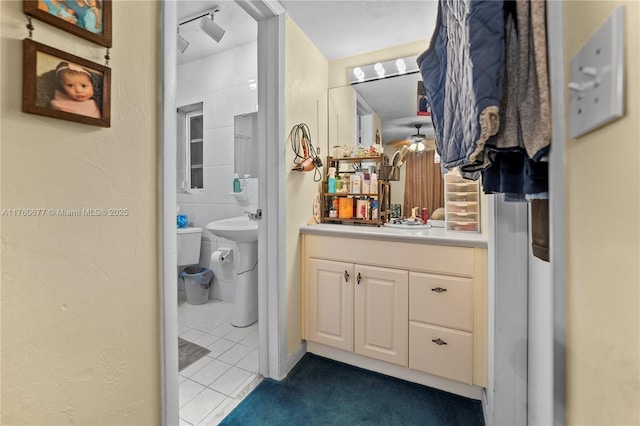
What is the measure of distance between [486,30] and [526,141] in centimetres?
20

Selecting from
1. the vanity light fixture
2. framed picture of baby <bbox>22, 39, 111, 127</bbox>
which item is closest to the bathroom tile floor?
framed picture of baby <bbox>22, 39, 111, 127</bbox>

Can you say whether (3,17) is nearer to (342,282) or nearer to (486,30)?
(486,30)

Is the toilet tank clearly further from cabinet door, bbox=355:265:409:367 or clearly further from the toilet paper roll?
cabinet door, bbox=355:265:409:367

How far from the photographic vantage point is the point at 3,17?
0.64m

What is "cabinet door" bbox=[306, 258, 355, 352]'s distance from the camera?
69.7 inches

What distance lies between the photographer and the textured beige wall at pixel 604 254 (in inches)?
12.1

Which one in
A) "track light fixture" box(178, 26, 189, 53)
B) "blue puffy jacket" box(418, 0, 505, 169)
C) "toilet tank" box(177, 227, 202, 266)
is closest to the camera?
"blue puffy jacket" box(418, 0, 505, 169)

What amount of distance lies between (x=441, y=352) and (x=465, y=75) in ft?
4.71

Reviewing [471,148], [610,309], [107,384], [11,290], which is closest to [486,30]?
[471,148]

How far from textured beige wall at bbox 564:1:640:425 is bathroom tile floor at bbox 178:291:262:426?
1516mm

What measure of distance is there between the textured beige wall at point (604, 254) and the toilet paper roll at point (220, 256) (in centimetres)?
252

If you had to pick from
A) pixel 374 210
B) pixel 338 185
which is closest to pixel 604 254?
pixel 374 210

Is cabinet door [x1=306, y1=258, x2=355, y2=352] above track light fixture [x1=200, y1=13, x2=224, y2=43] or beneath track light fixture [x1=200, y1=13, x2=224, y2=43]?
beneath

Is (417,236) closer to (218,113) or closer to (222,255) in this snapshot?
(222,255)
